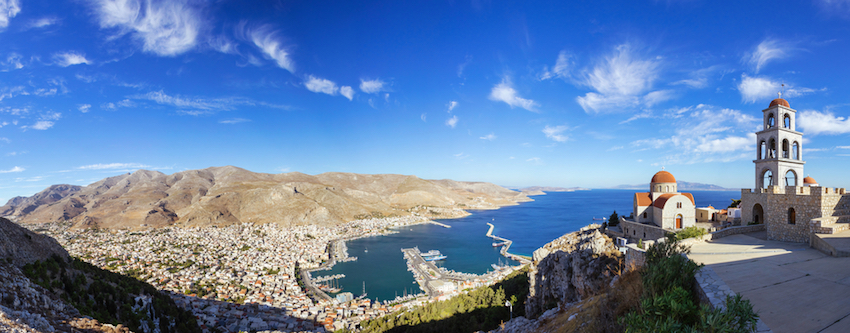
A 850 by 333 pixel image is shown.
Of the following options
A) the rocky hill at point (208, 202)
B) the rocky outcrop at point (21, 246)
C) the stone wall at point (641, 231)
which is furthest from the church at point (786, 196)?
the rocky hill at point (208, 202)

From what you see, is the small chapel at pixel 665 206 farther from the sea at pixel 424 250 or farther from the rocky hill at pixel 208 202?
the rocky hill at pixel 208 202

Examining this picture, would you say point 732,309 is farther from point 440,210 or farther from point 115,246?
point 440,210

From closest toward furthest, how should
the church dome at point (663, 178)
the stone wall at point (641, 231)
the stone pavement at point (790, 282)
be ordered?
the stone pavement at point (790, 282) → the stone wall at point (641, 231) → the church dome at point (663, 178)

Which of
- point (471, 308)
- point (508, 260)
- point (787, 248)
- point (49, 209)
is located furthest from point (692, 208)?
point (49, 209)

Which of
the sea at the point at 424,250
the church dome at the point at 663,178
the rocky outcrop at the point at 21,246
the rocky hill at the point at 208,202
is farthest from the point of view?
the rocky hill at the point at 208,202

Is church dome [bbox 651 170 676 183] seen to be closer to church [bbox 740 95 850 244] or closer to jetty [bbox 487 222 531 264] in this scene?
church [bbox 740 95 850 244]

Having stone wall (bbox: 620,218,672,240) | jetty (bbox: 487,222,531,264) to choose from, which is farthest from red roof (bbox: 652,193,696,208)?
jetty (bbox: 487,222,531,264)

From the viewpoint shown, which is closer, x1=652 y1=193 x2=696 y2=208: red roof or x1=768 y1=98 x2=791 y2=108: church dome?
x1=768 y1=98 x2=791 y2=108: church dome
